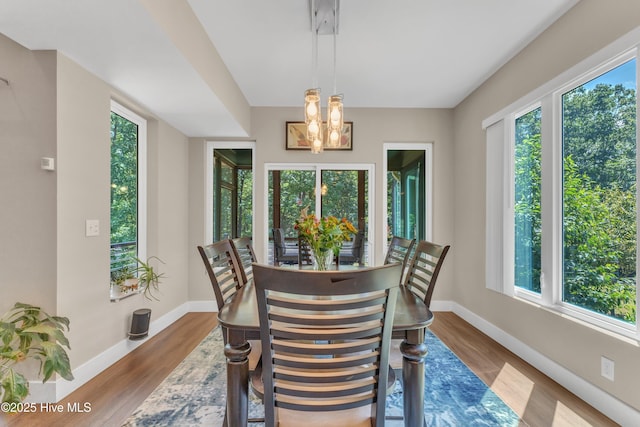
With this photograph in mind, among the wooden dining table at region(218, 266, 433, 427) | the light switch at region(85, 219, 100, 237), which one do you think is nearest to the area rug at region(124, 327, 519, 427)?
the wooden dining table at region(218, 266, 433, 427)

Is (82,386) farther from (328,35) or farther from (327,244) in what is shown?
(328,35)

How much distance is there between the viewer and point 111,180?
2805 millimetres

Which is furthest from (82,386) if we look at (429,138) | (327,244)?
(429,138)

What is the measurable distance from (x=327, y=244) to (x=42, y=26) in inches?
80.6

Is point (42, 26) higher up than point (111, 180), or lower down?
higher up

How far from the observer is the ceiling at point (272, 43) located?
5.72 feet

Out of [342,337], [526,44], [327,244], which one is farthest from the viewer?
[526,44]

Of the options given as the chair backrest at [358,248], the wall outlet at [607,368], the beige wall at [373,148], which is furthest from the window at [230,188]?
the wall outlet at [607,368]

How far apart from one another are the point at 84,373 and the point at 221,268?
1360 millimetres

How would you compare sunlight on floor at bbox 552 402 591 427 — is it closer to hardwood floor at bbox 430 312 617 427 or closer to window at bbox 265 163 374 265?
hardwood floor at bbox 430 312 617 427

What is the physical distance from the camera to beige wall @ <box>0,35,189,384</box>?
2.03m

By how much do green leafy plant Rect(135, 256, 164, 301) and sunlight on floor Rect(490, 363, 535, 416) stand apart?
302cm

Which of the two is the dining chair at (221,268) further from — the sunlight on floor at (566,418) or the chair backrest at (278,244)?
the sunlight on floor at (566,418)

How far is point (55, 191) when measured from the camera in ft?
6.69
